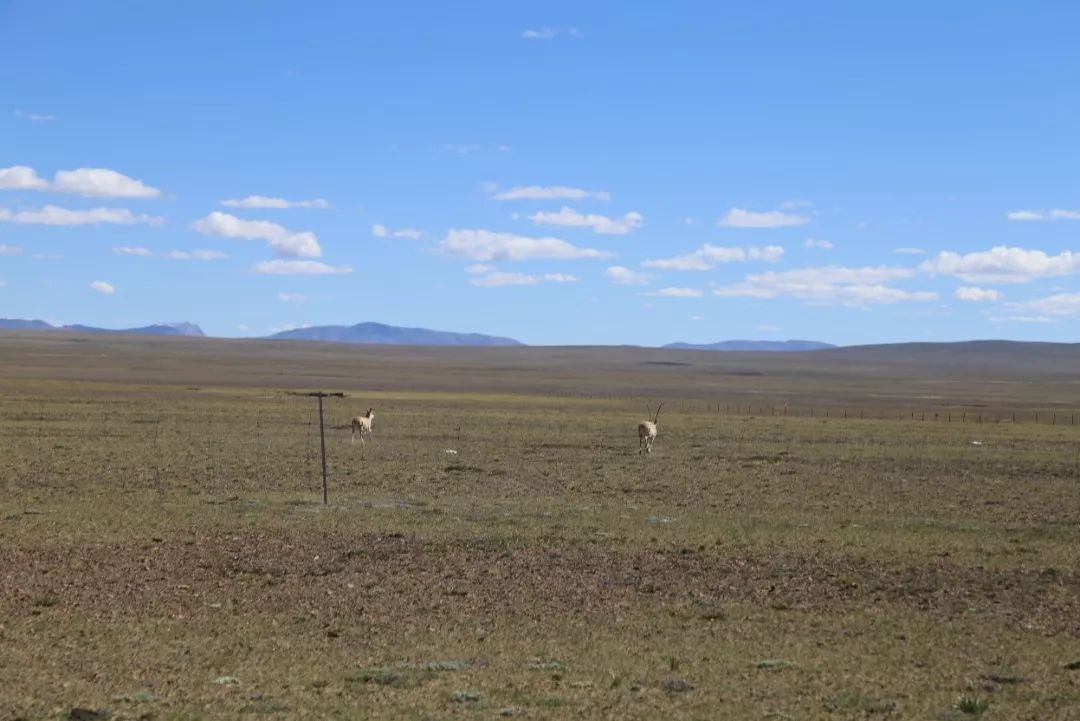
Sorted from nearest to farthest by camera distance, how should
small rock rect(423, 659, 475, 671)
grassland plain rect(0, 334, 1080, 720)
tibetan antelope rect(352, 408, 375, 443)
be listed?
grassland plain rect(0, 334, 1080, 720) → small rock rect(423, 659, 475, 671) → tibetan antelope rect(352, 408, 375, 443)

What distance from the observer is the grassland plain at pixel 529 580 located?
12.7 m

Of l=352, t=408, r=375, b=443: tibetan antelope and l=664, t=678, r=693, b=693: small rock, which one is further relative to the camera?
l=352, t=408, r=375, b=443: tibetan antelope

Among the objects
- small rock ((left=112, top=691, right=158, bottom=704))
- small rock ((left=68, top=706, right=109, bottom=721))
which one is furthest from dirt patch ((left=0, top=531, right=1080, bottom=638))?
small rock ((left=68, top=706, right=109, bottom=721))

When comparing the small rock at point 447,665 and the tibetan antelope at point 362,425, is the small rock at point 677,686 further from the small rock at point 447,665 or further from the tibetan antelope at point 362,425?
the tibetan antelope at point 362,425

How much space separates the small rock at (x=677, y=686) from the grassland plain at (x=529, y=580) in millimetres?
47

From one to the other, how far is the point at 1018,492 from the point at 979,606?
56.2 feet

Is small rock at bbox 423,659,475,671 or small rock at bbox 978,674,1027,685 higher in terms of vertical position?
small rock at bbox 423,659,475,671

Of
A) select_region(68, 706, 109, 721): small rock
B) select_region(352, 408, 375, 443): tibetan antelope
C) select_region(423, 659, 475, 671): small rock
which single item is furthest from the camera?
select_region(352, 408, 375, 443): tibetan antelope

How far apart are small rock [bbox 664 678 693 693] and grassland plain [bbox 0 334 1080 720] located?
0.16 feet

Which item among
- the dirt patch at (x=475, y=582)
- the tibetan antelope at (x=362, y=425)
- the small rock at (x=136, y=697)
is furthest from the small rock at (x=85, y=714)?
the tibetan antelope at (x=362, y=425)

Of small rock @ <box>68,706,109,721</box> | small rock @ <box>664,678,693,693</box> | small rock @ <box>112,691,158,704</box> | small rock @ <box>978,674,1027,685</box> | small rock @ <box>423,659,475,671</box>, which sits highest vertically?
small rock @ <box>68,706,109,721</box>

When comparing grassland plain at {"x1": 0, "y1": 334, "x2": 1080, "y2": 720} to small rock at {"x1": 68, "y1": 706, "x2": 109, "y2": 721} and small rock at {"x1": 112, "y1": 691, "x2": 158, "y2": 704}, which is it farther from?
small rock at {"x1": 68, "y1": 706, "x2": 109, "y2": 721}

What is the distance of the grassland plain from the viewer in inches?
502

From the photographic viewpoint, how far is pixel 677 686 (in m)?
13.0
